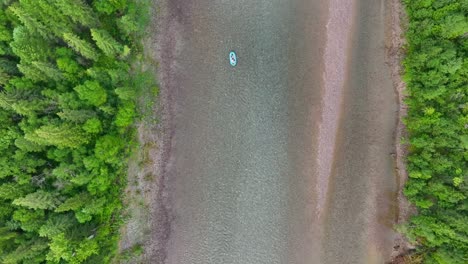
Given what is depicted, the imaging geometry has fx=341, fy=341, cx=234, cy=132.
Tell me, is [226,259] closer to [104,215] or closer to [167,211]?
[167,211]

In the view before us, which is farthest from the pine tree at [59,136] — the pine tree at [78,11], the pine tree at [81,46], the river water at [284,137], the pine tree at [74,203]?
the river water at [284,137]

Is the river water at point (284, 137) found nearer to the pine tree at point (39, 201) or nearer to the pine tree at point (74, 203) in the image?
the pine tree at point (74, 203)

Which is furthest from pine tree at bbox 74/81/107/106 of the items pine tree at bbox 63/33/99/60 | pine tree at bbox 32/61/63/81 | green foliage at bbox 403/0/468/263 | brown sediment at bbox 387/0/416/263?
green foliage at bbox 403/0/468/263

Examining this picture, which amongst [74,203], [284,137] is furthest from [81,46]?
[284,137]

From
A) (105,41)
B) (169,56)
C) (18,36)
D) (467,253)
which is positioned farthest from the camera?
(169,56)

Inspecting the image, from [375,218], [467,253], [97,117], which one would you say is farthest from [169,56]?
[467,253]

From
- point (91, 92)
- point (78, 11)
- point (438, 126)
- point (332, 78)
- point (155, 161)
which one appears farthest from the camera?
point (332, 78)

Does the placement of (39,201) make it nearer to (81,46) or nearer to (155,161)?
(155,161)
